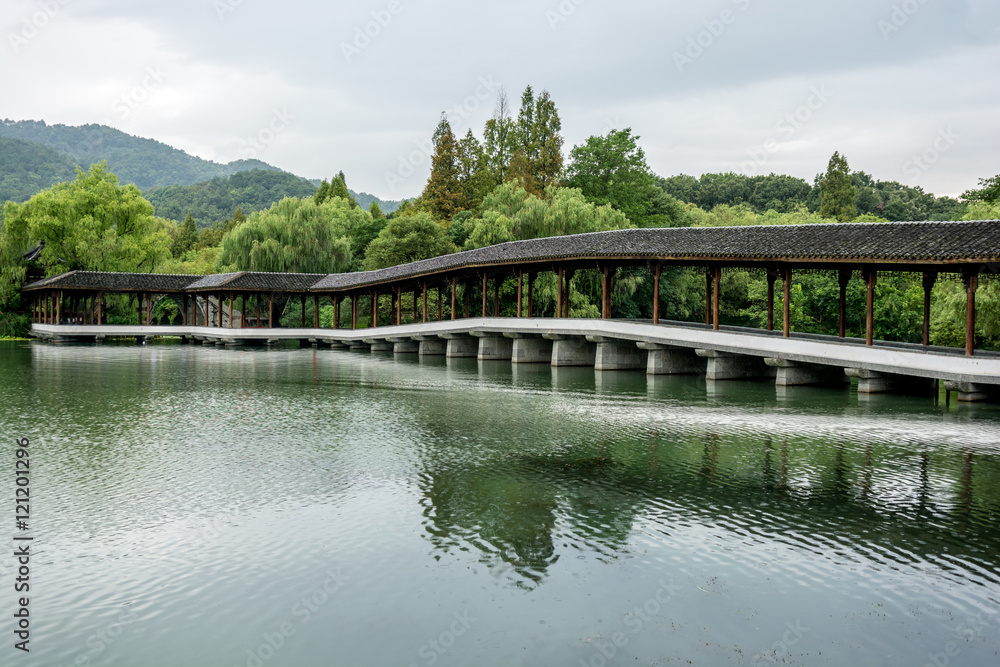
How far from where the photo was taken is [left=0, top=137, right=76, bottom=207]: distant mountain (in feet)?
335

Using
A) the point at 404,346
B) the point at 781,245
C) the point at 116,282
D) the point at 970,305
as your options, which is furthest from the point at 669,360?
the point at 116,282

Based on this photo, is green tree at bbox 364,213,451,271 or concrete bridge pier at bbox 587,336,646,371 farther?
green tree at bbox 364,213,451,271

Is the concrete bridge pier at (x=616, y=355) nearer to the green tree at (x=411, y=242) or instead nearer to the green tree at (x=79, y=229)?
the green tree at (x=411, y=242)

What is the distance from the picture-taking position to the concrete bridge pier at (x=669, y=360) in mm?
25016

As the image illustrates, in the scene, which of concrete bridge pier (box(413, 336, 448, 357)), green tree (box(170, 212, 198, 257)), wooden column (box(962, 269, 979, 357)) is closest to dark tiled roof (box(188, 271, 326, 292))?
concrete bridge pier (box(413, 336, 448, 357))

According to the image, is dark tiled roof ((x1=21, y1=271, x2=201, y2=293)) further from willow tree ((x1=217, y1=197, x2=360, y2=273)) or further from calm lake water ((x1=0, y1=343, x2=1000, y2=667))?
calm lake water ((x1=0, y1=343, x2=1000, y2=667))

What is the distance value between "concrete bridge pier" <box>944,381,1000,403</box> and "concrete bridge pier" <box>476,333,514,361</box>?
16.6 meters

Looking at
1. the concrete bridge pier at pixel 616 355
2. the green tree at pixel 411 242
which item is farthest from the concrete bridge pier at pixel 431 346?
the concrete bridge pier at pixel 616 355

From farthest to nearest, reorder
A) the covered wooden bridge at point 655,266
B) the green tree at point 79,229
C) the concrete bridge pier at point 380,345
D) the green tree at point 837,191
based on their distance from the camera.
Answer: the green tree at point 837,191, the green tree at point 79,229, the concrete bridge pier at point 380,345, the covered wooden bridge at point 655,266

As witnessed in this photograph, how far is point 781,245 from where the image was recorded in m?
21.8

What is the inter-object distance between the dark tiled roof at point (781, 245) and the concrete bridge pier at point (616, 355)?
2914 mm

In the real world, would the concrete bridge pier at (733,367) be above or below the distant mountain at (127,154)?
below

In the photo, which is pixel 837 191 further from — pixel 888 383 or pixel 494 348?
pixel 888 383

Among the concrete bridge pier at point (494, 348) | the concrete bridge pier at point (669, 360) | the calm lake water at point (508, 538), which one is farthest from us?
the concrete bridge pier at point (494, 348)
